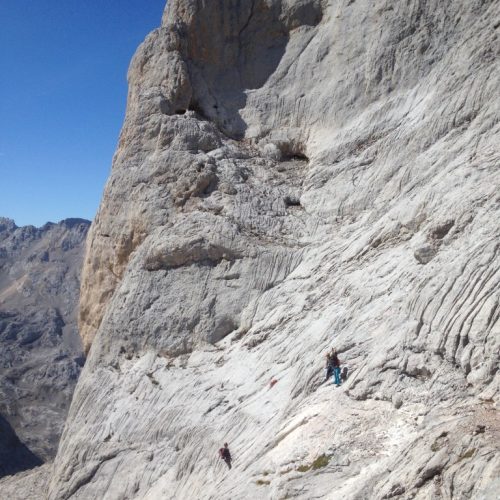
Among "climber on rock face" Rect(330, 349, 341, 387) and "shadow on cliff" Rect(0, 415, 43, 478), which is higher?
"shadow on cliff" Rect(0, 415, 43, 478)

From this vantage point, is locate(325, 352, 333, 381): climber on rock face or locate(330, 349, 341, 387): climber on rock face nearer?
locate(330, 349, 341, 387): climber on rock face

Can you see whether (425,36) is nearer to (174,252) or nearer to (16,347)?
(174,252)

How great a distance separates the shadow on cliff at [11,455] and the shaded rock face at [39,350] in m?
0.22

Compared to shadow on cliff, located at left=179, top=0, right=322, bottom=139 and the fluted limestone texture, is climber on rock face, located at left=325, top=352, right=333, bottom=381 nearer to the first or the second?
the fluted limestone texture

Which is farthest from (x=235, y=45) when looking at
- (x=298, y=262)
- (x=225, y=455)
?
(x=225, y=455)

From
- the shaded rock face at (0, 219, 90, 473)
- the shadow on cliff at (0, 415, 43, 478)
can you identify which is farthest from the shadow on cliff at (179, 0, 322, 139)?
the shaded rock face at (0, 219, 90, 473)

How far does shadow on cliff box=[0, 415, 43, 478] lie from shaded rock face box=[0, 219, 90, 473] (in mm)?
223

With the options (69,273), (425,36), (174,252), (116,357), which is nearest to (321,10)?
(425,36)

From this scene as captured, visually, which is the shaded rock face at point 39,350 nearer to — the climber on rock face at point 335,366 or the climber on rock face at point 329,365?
the climber on rock face at point 329,365

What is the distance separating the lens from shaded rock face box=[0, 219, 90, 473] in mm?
92875

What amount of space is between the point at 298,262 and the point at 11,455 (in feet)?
181

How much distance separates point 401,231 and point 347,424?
7.82 metres

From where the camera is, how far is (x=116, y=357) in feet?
80.4

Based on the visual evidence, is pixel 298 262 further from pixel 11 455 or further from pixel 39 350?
pixel 39 350
